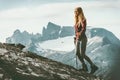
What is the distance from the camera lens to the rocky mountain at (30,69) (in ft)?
54.0

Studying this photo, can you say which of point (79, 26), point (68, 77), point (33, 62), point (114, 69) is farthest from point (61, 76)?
point (114, 69)

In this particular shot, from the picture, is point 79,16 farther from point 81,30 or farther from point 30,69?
point 30,69

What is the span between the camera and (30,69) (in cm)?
1812

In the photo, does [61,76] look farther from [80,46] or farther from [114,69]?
[114,69]

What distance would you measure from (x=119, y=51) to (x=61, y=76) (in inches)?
324

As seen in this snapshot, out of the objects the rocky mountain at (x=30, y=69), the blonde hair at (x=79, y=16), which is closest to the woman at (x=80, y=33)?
the blonde hair at (x=79, y=16)

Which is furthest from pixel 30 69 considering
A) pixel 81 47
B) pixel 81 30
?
pixel 81 30

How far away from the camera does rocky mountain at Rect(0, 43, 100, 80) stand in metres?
16.5

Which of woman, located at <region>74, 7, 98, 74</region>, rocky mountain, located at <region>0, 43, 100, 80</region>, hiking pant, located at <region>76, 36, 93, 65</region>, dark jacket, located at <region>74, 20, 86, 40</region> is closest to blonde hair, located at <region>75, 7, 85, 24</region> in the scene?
woman, located at <region>74, 7, 98, 74</region>

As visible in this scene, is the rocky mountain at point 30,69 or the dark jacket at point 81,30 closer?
the rocky mountain at point 30,69

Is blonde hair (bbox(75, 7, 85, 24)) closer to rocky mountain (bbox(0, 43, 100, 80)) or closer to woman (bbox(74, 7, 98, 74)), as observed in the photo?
woman (bbox(74, 7, 98, 74))

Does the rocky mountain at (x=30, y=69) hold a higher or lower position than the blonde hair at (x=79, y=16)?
lower

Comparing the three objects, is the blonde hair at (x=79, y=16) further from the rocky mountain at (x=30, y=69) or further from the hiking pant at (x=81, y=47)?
the rocky mountain at (x=30, y=69)

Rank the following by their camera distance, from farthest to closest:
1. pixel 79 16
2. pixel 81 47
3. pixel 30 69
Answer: pixel 79 16 < pixel 81 47 < pixel 30 69
